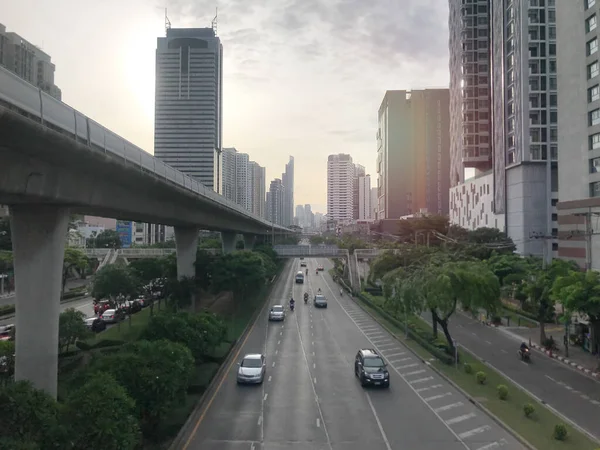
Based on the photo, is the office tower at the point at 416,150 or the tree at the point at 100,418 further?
the office tower at the point at 416,150

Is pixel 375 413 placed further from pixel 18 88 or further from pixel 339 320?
pixel 339 320

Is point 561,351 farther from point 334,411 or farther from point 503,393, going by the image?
point 334,411

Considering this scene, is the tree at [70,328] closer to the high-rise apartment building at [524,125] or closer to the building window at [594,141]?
the building window at [594,141]

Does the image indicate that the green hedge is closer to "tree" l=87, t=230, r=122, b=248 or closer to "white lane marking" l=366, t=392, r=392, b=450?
"white lane marking" l=366, t=392, r=392, b=450

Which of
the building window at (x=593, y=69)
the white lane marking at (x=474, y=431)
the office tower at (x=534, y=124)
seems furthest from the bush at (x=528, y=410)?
the office tower at (x=534, y=124)

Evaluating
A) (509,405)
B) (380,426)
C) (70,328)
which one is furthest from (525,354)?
(70,328)
